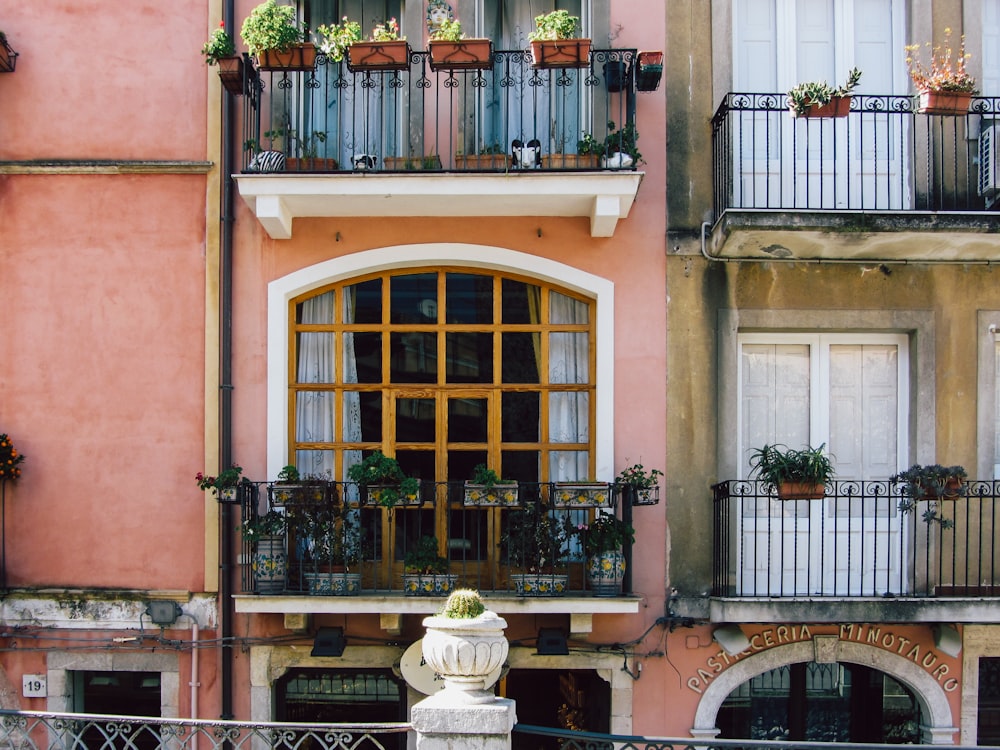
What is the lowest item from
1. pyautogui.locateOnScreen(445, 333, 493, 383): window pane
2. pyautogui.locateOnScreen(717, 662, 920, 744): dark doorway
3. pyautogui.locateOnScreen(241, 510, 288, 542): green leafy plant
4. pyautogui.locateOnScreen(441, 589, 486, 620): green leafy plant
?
pyautogui.locateOnScreen(717, 662, 920, 744): dark doorway

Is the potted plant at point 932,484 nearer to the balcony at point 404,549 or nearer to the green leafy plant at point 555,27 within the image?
the balcony at point 404,549

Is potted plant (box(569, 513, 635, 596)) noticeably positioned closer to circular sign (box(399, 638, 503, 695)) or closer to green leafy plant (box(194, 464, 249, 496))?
circular sign (box(399, 638, 503, 695))

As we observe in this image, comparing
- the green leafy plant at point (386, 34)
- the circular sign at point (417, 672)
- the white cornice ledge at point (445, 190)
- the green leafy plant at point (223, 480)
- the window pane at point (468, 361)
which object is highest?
the green leafy plant at point (386, 34)

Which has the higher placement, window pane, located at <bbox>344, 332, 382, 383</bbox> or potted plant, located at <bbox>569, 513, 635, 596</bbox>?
window pane, located at <bbox>344, 332, 382, 383</bbox>

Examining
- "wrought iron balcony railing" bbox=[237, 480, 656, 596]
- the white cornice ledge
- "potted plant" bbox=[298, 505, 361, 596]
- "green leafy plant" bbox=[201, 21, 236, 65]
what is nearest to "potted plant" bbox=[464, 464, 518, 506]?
"wrought iron balcony railing" bbox=[237, 480, 656, 596]

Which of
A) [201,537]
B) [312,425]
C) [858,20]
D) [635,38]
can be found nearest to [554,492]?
[312,425]

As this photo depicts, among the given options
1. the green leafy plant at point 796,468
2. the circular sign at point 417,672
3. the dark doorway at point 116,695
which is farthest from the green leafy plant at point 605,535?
the dark doorway at point 116,695

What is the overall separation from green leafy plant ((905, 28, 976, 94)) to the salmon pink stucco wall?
6.05 m

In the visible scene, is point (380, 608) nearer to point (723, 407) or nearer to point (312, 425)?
point (312, 425)

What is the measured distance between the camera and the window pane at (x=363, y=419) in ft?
32.4

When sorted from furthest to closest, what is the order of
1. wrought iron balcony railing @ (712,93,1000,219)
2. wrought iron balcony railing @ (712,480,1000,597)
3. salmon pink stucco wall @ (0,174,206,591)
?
salmon pink stucco wall @ (0,174,206,591) < wrought iron balcony railing @ (712,93,1000,219) < wrought iron balcony railing @ (712,480,1000,597)

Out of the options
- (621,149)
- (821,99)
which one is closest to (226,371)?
(621,149)

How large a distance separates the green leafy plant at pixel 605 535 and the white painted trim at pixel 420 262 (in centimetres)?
70

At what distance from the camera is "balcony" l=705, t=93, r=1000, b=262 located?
9.05 meters
